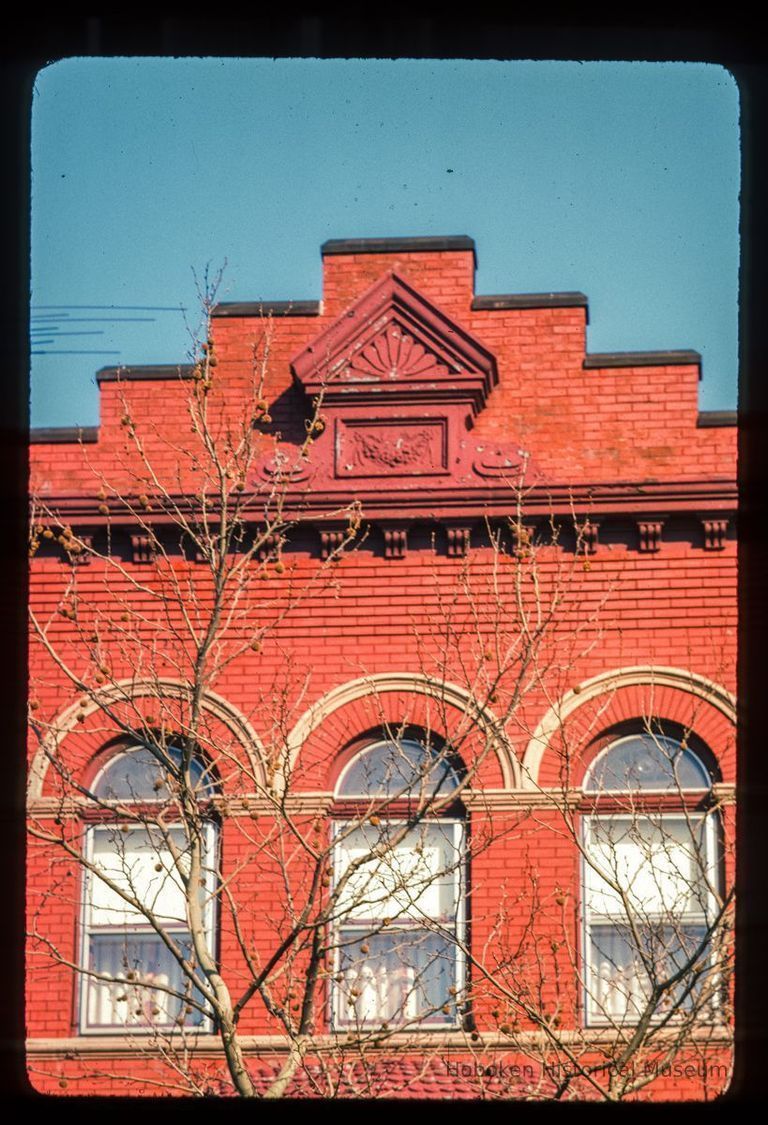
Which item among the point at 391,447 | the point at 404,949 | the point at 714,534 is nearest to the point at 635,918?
the point at 404,949

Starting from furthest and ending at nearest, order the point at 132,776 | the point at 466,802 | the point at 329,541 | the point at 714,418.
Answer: the point at 714,418 → the point at 329,541 → the point at 132,776 → the point at 466,802

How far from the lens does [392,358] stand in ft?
41.4

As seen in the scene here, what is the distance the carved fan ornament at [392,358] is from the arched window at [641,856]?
2798 mm

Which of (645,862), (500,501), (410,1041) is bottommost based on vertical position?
(410,1041)

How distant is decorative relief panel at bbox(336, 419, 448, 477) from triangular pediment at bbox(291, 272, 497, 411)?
210 mm

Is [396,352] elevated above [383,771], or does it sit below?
above

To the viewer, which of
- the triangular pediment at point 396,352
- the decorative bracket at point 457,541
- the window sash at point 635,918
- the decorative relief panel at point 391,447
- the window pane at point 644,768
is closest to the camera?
the window sash at point 635,918

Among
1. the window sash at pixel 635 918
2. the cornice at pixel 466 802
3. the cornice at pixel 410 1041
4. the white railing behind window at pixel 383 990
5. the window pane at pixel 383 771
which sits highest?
the window pane at pixel 383 771

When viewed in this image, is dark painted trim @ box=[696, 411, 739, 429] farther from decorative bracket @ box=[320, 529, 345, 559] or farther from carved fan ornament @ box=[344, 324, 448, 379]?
decorative bracket @ box=[320, 529, 345, 559]

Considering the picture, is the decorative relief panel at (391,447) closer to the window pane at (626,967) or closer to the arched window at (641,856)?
the arched window at (641,856)

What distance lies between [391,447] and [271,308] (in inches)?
51.9

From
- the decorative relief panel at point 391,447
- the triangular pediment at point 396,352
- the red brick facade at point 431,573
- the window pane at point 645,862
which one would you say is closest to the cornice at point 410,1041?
the red brick facade at point 431,573

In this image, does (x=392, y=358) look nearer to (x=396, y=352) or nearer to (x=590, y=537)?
(x=396, y=352)

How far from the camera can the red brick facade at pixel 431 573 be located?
37.3 ft
